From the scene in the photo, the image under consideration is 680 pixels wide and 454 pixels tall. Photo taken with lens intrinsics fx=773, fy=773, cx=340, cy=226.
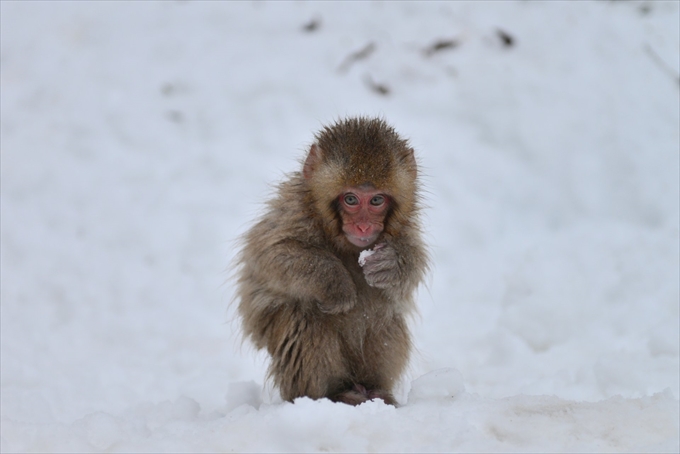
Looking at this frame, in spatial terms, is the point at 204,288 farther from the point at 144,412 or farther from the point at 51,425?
the point at 51,425

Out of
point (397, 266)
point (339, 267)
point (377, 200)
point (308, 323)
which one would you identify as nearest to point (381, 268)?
point (397, 266)

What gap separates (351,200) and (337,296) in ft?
1.64

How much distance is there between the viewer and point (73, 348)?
209 inches

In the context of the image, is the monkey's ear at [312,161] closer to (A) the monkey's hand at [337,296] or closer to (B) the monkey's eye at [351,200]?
(B) the monkey's eye at [351,200]

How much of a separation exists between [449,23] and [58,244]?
4.95 m

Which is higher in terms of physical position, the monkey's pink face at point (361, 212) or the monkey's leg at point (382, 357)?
the monkey's pink face at point (361, 212)

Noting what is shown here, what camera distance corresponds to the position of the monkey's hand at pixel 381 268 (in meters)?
4.03

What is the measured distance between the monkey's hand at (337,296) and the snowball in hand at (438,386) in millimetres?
551

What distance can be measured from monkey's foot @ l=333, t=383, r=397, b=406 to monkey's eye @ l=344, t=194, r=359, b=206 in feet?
3.36

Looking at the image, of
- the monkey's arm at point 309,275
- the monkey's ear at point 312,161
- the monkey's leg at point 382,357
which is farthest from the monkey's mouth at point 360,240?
the monkey's leg at point 382,357

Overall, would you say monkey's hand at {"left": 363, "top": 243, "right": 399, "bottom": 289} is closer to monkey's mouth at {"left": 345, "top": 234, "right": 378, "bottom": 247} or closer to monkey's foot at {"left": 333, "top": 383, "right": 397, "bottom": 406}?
monkey's mouth at {"left": 345, "top": 234, "right": 378, "bottom": 247}

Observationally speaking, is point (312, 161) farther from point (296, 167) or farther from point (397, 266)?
point (397, 266)

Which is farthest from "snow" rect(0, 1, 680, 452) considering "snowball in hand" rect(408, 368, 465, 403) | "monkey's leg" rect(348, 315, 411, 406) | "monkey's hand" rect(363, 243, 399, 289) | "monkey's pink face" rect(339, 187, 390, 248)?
"monkey's pink face" rect(339, 187, 390, 248)

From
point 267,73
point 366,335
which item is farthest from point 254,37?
point 366,335
